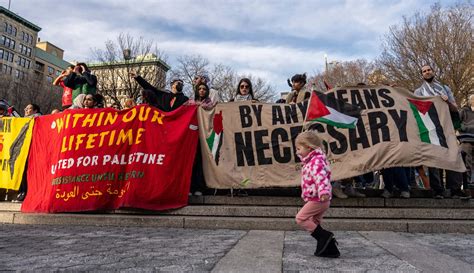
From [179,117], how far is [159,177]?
112 centimetres

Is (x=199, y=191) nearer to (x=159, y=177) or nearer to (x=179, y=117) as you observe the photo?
(x=159, y=177)

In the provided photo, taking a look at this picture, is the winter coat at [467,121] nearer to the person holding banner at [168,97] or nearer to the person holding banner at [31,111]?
the person holding banner at [168,97]

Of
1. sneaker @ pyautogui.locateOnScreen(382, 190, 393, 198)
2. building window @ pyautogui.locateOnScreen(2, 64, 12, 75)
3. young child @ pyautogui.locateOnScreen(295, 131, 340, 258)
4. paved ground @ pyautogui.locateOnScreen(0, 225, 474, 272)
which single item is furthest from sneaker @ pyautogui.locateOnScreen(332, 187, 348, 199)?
building window @ pyautogui.locateOnScreen(2, 64, 12, 75)

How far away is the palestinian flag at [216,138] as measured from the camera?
5861 millimetres

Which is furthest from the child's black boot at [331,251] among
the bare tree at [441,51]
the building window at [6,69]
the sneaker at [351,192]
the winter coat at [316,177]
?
the building window at [6,69]

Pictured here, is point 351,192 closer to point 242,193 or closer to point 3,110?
point 242,193

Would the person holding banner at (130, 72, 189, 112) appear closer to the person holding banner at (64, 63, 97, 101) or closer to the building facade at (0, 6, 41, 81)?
the person holding banner at (64, 63, 97, 101)

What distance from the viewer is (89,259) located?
325 centimetres

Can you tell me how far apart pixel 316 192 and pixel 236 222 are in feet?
6.24

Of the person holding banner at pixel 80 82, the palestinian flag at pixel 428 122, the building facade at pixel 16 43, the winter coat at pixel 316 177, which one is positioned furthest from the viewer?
the building facade at pixel 16 43

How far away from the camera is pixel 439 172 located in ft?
19.3

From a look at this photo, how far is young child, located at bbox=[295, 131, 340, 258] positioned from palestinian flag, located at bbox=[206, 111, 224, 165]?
2417 millimetres

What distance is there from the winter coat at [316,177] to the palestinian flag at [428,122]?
282cm

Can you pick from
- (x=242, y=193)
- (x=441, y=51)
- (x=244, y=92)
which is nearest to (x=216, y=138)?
(x=242, y=193)
